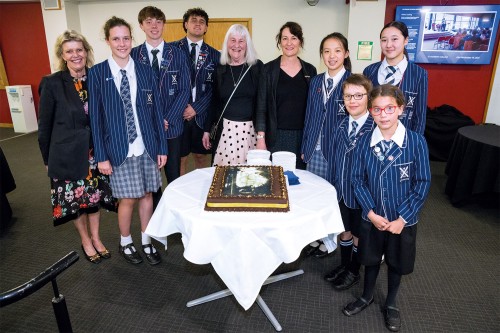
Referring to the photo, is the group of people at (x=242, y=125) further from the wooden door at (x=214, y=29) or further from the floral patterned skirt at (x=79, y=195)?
the wooden door at (x=214, y=29)

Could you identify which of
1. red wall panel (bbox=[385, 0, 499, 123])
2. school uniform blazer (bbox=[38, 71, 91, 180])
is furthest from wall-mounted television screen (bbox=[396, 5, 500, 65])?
school uniform blazer (bbox=[38, 71, 91, 180])

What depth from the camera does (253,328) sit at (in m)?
1.92

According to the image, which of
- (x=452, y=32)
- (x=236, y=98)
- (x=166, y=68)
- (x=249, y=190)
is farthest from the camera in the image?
(x=452, y=32)

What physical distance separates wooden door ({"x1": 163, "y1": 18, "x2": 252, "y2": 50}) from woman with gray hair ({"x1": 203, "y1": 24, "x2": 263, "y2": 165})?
11.6ft

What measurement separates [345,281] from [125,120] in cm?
166

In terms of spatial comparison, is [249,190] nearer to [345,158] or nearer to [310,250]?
[345,158]

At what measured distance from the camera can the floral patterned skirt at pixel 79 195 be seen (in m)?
2.27

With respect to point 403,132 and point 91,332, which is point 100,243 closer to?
point 91,332

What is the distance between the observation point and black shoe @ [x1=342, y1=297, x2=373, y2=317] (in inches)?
79.3

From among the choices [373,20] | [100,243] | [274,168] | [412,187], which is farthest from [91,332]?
[373,20]

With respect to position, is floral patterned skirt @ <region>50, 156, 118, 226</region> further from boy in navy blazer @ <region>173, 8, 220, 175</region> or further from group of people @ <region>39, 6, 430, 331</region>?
boy in navy blazer @ <region>173, 8, 220, 175</region>

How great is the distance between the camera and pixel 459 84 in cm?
526

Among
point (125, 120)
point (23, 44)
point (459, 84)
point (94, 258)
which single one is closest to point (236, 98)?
point (125, 120)

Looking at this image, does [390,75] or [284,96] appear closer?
[390,75]
